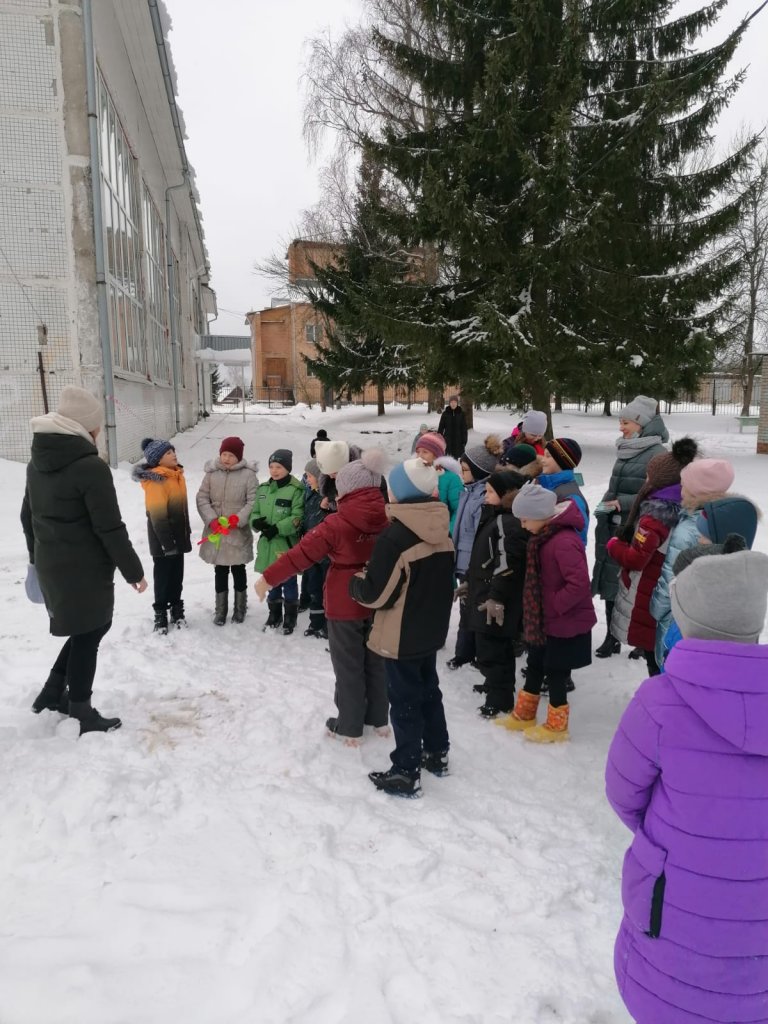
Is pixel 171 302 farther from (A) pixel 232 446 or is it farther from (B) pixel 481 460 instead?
(B) pixel 481 460

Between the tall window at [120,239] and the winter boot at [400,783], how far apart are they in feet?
29.9

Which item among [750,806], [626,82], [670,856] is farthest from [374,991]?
[626,82]

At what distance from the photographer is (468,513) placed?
519 cm

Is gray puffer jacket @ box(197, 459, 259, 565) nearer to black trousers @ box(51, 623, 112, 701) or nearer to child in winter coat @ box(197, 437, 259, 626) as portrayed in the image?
→ child in winter coat @ box(197, 437, 259, 626)

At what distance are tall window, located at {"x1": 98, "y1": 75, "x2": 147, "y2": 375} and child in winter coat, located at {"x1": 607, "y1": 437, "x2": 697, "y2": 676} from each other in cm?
891

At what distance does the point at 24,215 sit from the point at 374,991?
34.6ft

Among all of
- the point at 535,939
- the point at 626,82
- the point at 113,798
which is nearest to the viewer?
the point at 535,939

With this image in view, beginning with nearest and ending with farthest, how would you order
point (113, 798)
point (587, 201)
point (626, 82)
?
point (113, 798)
point (587, 201)
point (626, 82)

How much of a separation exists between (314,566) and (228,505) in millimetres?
956

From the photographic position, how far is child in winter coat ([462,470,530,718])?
163 inches

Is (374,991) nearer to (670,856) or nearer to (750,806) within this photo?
(670,856)

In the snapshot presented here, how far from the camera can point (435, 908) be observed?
2.60m

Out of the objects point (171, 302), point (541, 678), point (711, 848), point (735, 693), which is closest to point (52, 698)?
point (541, 678)

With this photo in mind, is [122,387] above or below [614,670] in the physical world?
above
